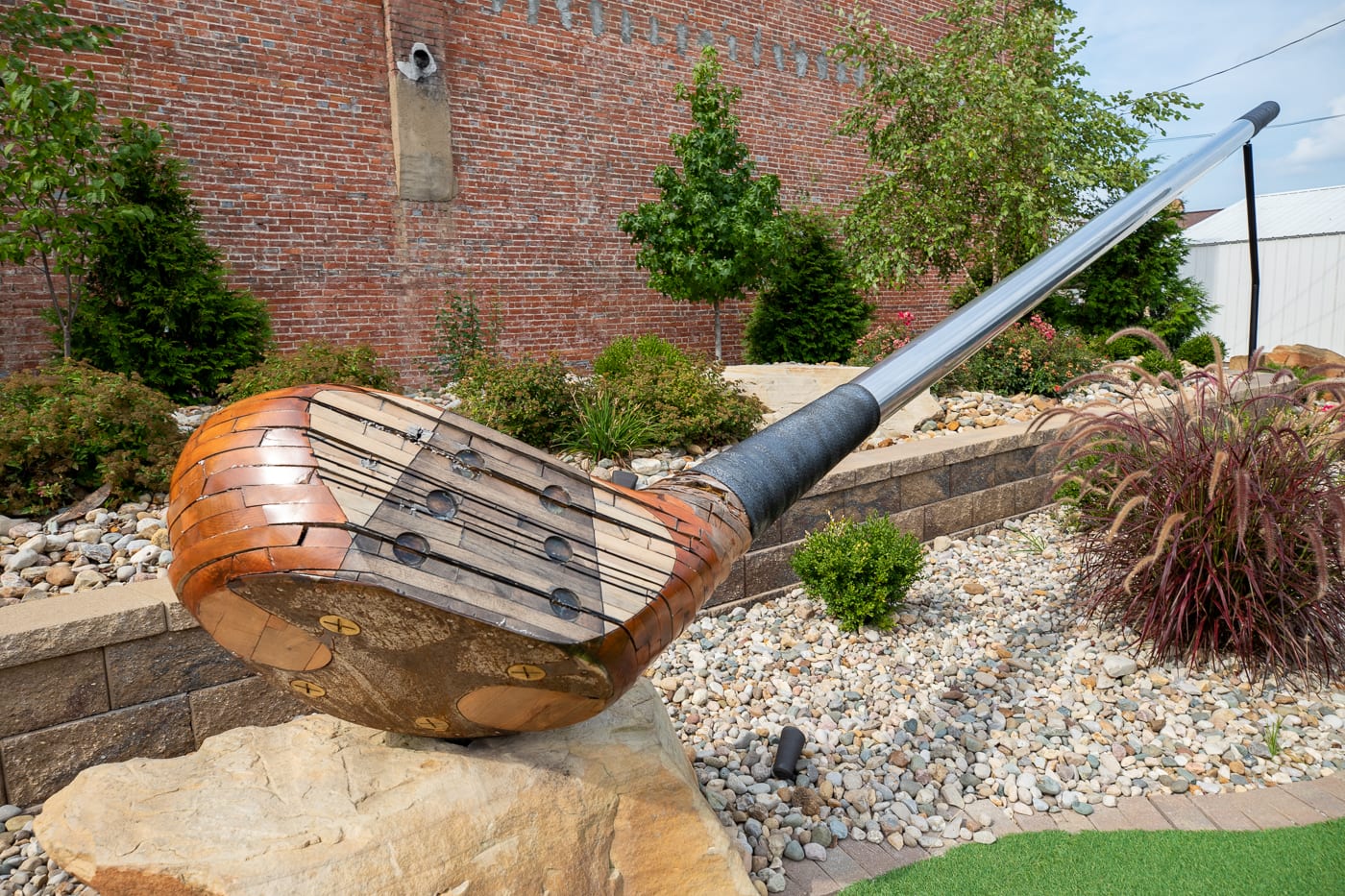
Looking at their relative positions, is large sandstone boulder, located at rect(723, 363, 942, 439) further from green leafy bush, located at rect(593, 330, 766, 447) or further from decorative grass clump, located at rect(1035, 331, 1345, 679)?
decorative grass clump, located at rect(1035, 331, 1345, 679)

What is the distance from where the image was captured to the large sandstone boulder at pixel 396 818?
153cm

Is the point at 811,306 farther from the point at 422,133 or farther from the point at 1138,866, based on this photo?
the point at 1138,866

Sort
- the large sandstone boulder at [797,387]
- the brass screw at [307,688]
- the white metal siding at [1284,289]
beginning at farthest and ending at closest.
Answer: the white metal siding at [1284,289]
the large sandstone boulder at [797,387]
the brass screw at [307,688]

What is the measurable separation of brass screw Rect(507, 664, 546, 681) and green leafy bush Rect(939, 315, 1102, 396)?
6346mm

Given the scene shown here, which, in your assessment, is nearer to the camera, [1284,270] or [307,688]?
[307,688]

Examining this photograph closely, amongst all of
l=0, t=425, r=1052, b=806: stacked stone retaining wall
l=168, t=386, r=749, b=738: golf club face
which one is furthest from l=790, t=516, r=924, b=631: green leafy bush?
l=168, t=386, r=749, b=738: golf club face

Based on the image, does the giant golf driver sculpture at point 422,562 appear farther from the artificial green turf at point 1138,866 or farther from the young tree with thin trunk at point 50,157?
the young tree with thin trunk at point 50,157

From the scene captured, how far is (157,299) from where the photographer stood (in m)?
6.62

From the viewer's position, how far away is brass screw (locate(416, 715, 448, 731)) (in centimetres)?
150

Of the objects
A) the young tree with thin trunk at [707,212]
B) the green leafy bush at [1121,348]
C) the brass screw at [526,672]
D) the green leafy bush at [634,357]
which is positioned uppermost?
the young tree with thin trunk at [707,212]

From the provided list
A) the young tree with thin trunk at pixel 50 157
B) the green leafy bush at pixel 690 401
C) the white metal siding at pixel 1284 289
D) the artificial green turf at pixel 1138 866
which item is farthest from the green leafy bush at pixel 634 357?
the white metal siding at pixel 1284 289

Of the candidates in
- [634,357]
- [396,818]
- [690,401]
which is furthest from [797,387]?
[396,818]

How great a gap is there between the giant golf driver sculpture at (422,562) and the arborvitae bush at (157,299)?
20.6 ft

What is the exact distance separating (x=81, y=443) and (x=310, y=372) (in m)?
1.32
